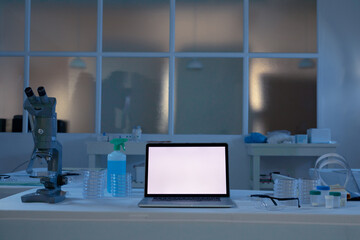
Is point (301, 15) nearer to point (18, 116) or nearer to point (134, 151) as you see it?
point (134, 151)

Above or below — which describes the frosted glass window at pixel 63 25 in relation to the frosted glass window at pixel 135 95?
above

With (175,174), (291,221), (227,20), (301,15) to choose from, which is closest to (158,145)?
(175,174)

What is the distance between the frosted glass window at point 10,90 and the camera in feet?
16.6

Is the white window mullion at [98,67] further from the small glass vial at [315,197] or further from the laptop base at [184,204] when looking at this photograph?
the small glass vial at [315,197]

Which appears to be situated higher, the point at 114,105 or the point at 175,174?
the point at 114,105

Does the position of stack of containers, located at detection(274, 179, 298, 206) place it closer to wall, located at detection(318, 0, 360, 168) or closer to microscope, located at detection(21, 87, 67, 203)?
microscope, located at detection(21, 87, 67, 203)

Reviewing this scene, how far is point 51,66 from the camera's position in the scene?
16.8ft

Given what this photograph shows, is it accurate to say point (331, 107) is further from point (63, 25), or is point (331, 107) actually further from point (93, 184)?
point (93, 184)

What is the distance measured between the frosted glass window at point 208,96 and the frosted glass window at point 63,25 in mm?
1301

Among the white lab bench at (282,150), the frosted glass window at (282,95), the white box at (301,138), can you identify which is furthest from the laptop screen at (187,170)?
the frosted glass window at (282,95)

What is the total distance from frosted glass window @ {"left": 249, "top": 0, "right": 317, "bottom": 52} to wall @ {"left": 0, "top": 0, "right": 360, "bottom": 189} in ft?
0.51

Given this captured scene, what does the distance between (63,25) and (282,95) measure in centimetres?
309

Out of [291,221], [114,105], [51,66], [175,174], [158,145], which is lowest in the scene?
[291,221]

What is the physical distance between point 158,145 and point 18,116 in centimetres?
394
